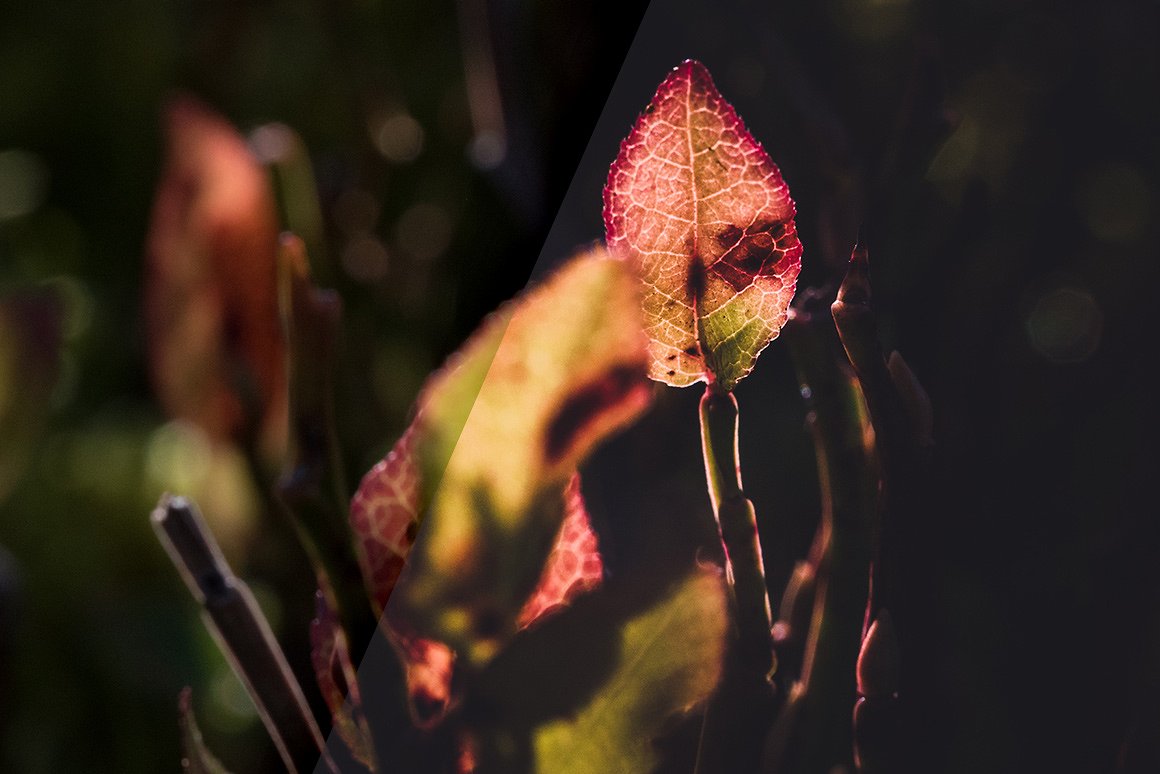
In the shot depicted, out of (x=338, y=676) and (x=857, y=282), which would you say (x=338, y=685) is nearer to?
(x=338, y=676)

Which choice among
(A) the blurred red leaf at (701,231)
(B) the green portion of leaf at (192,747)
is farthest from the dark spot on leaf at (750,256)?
(B) the green portion of leaf at (192,747)

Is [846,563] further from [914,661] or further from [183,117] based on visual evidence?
[183,117]

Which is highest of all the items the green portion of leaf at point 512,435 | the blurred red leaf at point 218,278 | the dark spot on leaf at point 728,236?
the blurred red leaf at point 218,278

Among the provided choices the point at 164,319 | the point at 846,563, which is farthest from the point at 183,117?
the point at 846,563

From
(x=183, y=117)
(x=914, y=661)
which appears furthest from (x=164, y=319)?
(x=914, y=661)

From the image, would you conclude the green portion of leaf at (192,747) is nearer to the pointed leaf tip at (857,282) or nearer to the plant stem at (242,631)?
the plant stem at (242,631)

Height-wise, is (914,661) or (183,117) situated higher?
(183,117)

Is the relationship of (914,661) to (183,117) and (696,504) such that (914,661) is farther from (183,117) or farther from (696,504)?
(183,117)
